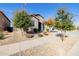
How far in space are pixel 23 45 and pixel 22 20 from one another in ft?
0.88

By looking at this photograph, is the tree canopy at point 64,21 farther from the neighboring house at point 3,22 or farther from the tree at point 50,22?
the neighboring house at point 3,22

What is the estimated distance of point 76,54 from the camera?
2387mm

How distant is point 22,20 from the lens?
2410 millimetres

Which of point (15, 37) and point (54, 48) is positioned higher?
point (15, 37)

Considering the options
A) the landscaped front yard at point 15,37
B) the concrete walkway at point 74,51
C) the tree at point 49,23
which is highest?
the tree at point 49,23

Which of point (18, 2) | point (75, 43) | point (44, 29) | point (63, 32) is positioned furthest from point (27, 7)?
point (75, 43)

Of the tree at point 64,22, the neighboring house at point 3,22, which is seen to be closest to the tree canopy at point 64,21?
the tree at point 64,22

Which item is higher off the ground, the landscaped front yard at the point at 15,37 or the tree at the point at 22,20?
the tree at the point at 22,20

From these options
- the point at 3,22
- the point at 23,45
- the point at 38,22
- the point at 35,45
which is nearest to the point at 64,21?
the point at 38,22

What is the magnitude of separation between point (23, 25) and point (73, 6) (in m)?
0.57

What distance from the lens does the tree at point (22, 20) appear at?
7.91ft

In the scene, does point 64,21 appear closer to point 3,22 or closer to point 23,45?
point 23,45

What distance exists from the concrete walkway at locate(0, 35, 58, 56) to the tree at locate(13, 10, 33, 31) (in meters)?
0.16

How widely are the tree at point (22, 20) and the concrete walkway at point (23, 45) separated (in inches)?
6.5
